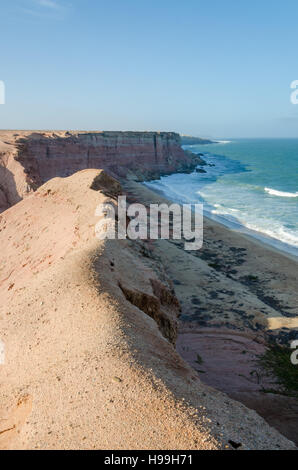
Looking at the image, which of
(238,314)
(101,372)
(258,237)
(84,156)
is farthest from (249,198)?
(101,372)

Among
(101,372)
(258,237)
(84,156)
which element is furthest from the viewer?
(84,156)

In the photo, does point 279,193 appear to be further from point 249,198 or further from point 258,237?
point 258,237

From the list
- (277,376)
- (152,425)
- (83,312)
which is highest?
(83,312)

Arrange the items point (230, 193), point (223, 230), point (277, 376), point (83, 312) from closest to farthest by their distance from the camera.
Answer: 1. point (83, 312)
2. point (277, 376)
3. point (223, 230)
4. point (230, 193)

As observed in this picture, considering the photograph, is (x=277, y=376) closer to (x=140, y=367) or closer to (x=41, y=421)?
(x=140, y=367)

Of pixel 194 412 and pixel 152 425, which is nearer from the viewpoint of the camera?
pixel 152 425

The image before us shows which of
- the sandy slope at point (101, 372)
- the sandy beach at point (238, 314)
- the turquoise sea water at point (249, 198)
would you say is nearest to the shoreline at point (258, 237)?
the turquoise sea water at point (249, 198)

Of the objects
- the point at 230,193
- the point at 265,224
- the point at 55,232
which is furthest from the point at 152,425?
the point at 230,193
